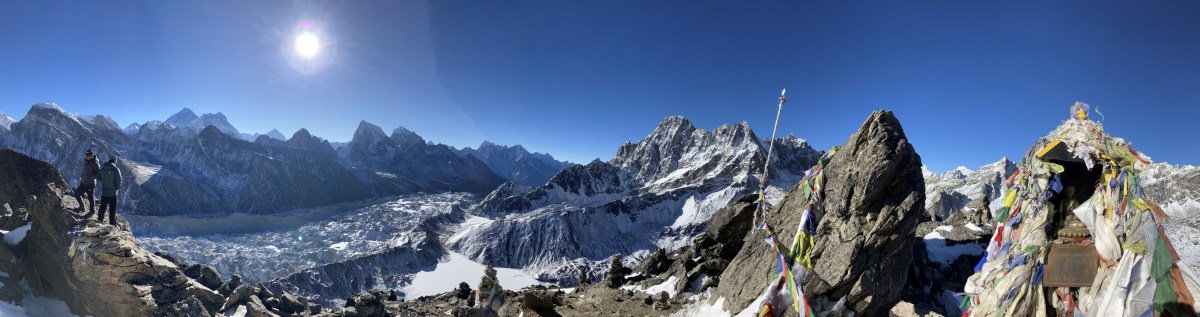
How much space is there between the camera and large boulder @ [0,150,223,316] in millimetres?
16359

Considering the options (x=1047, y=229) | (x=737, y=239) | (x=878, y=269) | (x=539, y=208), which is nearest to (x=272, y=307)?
(x=737, y=239)

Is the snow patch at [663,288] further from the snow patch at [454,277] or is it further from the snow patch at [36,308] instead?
the snow patch at [454,277]

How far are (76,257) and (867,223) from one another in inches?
1066

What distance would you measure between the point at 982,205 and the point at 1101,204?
4401 cm

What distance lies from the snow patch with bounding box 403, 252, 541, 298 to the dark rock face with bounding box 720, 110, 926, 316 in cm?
10251

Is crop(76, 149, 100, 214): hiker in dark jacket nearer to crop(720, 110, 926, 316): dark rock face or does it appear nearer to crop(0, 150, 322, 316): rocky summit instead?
crop(0, 150, 322, 316): rocky summit

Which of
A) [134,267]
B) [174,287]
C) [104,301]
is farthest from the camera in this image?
[174,287]

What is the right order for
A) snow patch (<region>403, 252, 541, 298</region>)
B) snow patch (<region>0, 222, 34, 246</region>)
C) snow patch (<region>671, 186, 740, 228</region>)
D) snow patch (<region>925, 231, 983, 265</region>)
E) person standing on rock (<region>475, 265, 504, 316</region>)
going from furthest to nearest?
1. snow patch (<region>671, 186, 740, 228</region>)
2. snow patch (<region>403, 252, 541, 298</region>)
3. snow patch (<region>925, 231, 983, 265</region>)
4. snow patch (<region>0, 222, 34, 246</region>)
5. person standing on rock (<region>475, 265, 504, 316</region>)

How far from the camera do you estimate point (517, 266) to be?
132 metres

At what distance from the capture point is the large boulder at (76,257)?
644 inches

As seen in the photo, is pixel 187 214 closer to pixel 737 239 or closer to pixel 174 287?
pixel 174 287

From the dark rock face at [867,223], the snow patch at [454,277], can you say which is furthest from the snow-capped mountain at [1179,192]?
the dark rock face at [867,223]

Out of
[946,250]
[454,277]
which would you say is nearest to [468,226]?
[454,277]

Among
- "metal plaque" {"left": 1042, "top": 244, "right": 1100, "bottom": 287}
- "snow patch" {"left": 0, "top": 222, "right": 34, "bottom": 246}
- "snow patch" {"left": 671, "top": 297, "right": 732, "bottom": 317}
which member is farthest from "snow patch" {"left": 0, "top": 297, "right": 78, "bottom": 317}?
"metal plaque" {"left": 1042, "top": 244, "right": 1100, "bottom": 287}
